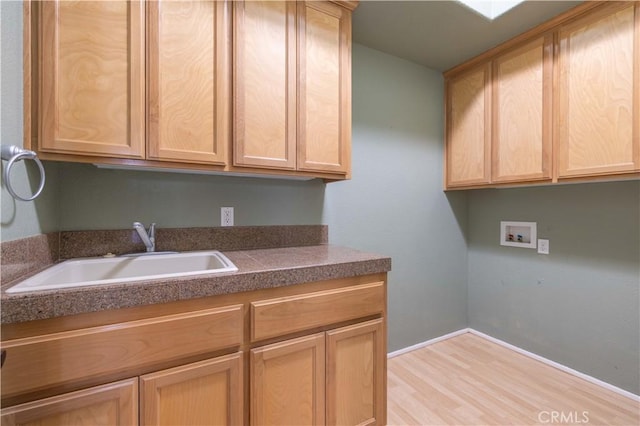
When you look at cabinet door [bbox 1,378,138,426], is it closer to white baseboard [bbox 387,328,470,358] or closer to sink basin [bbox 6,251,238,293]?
sink basin [bbox 6,251,238,293]

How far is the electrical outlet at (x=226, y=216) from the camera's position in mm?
1631

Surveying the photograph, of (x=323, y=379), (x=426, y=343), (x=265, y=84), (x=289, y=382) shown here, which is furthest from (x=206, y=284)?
(x=426, y=343)

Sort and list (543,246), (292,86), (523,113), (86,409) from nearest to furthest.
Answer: (86,409)
(292,86)
(523,113)
(543,246)

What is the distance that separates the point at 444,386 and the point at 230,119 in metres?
2.15

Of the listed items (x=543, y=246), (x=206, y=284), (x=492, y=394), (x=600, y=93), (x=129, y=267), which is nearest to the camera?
(x=206, y=284)

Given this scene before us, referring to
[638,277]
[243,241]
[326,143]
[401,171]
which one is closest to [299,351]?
[243,241]

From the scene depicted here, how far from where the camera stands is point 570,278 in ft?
6.71

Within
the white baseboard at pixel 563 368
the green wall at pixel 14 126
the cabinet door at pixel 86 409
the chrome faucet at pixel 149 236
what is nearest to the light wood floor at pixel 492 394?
the white baseboard at pixel 563 368

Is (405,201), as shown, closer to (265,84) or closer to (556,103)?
(556,103)

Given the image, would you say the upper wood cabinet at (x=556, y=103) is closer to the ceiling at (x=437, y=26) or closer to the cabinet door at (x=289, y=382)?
the ceiling at (x=437, y=26)

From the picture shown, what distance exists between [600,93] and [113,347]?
2.66 m

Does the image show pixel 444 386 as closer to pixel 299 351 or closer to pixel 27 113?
pixel 299 351

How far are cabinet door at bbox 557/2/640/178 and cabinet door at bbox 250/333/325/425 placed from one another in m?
1.90

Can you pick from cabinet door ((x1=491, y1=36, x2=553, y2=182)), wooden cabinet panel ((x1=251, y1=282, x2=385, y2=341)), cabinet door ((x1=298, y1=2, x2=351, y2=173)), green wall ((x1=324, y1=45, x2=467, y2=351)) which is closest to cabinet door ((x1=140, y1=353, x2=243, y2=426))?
wooden cabinet panel ((x1=251, y1=282, x2=385, y2=341))
